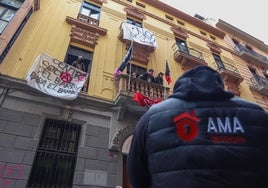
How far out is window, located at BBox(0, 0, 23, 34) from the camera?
289 inches

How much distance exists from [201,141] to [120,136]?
583 cm

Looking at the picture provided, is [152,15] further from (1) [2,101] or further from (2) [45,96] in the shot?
(1) [2,101]

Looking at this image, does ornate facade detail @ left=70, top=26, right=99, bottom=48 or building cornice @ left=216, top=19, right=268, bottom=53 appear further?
building cornice @ left=216, top=19, right=268, bottom=53

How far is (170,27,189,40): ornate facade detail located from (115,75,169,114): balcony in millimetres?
6979

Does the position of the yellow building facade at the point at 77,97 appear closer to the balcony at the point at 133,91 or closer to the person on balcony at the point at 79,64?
the balcony at the point at 133,91

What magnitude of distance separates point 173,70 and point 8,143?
330 inches

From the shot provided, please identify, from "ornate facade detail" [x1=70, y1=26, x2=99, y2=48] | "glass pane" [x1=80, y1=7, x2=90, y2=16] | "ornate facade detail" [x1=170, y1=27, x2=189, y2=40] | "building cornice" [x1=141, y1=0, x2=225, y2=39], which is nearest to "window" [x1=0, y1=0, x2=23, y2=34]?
"ornate facade detail" [x1=70, y1=26, x2=99, y2=48]

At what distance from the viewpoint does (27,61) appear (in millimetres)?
7305

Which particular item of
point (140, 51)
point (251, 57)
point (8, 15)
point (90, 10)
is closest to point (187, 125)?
point (8, 15)

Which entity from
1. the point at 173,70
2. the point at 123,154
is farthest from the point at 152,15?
the point at 123,154

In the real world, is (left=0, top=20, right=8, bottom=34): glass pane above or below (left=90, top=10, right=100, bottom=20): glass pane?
below

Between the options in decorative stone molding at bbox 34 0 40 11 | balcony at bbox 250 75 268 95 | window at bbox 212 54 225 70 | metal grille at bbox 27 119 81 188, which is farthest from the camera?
window at bbox 212 54 225 70

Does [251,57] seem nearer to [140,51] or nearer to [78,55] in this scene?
[140,51]

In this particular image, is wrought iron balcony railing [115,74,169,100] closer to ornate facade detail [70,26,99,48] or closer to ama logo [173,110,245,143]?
ornate facade detail [70,26,99,48]
